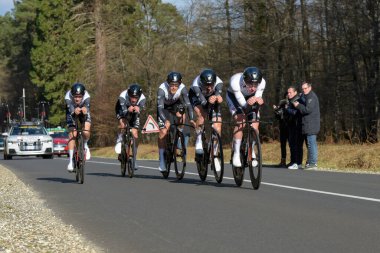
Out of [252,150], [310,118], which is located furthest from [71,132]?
[310,118]

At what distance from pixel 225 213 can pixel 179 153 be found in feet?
16.6

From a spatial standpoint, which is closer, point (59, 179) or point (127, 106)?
point (127, 106)

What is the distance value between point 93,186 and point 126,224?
5.36 meters

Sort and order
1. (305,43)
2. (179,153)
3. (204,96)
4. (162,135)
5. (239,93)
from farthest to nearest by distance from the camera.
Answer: (305,43)
(162,135)
(179,153)
(204,96)
(239,93)

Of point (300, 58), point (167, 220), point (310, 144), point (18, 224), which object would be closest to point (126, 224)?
point (167, 220)

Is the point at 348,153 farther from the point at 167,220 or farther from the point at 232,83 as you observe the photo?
the point at 167,220

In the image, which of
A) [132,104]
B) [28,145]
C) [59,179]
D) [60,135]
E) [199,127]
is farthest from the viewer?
[60,135]

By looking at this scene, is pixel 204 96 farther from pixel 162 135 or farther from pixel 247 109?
pixel 162 135

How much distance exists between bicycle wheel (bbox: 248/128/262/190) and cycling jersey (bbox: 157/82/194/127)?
223 cm

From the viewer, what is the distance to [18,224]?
9.16 meters

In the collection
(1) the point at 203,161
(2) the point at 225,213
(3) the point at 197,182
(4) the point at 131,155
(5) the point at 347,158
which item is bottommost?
(2) the point at 225,213

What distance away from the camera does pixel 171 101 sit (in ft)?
46.9

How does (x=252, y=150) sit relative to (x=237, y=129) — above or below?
below

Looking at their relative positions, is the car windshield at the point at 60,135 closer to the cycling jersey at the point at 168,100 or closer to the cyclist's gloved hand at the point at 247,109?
the cycling jersey at the point at 168,100
